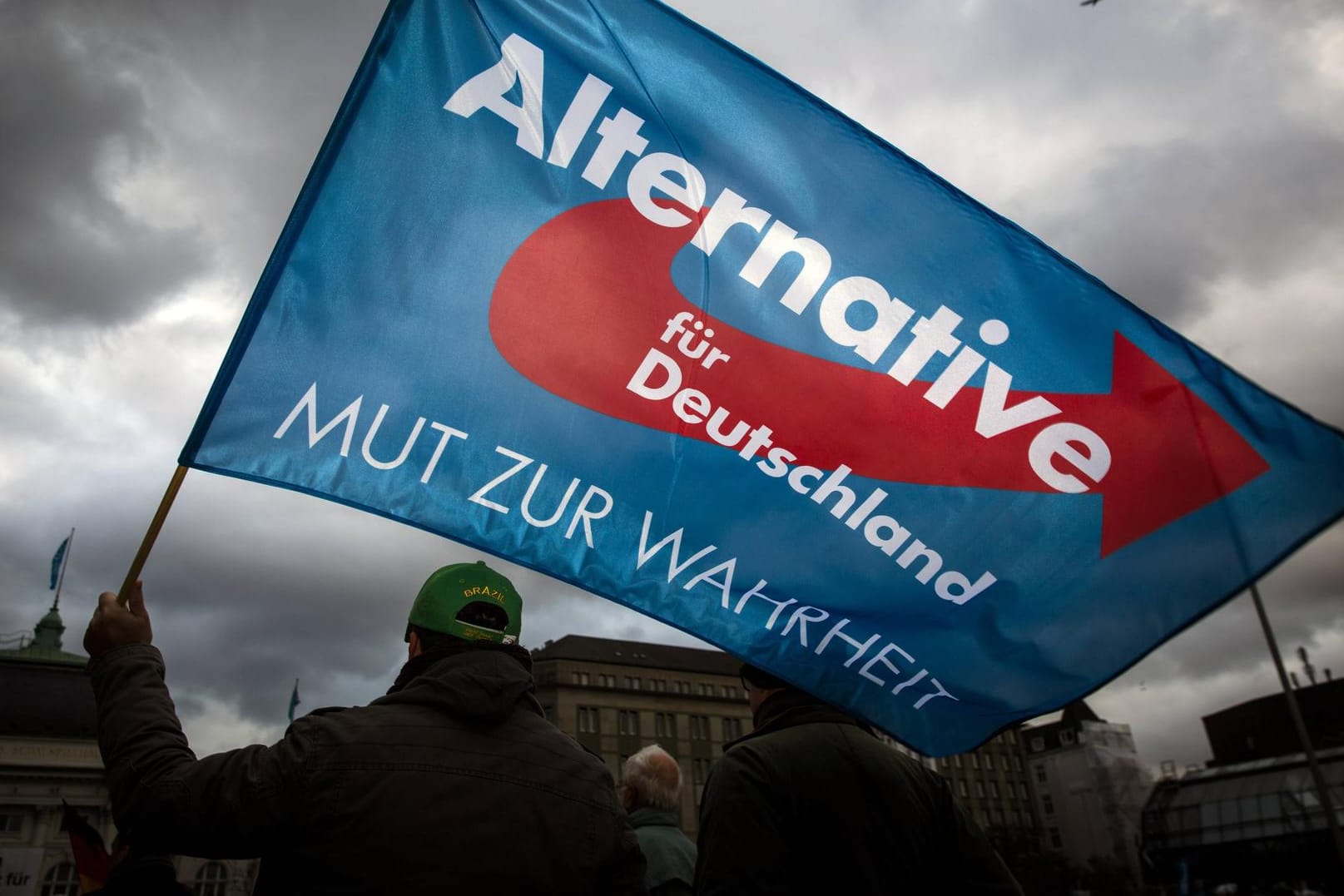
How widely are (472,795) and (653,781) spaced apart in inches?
→ 114

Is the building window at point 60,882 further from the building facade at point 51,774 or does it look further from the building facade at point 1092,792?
the building facade at point 1092,792

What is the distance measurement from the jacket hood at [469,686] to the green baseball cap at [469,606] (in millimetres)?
66

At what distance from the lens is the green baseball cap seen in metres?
2.71

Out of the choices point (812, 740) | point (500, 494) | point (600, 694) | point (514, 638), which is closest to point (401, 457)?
point (500, 494)

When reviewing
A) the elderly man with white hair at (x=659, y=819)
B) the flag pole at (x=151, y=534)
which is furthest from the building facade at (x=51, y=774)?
the flag pole at (x=151, y=534)

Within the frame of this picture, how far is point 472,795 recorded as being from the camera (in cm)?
238

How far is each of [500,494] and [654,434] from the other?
619 millimetres

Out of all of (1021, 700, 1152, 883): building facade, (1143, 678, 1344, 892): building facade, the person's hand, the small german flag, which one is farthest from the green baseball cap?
(1021, 700, 1152, 883): building facade

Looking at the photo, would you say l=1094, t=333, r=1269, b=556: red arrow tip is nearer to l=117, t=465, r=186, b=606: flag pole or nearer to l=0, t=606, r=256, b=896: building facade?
l=117, t=465, r=186, b=606: flag pole

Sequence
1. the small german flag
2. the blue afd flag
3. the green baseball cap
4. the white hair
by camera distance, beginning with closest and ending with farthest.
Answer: the green baseball cap < the blue afd flag < the white hair < the small german flag

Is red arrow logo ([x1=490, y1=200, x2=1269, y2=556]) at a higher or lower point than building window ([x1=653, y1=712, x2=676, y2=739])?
lower

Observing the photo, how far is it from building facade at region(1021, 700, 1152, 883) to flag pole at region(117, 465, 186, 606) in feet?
295

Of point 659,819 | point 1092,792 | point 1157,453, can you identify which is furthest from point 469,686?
point 1092,792

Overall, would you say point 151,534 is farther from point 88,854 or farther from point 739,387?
point 88,854
